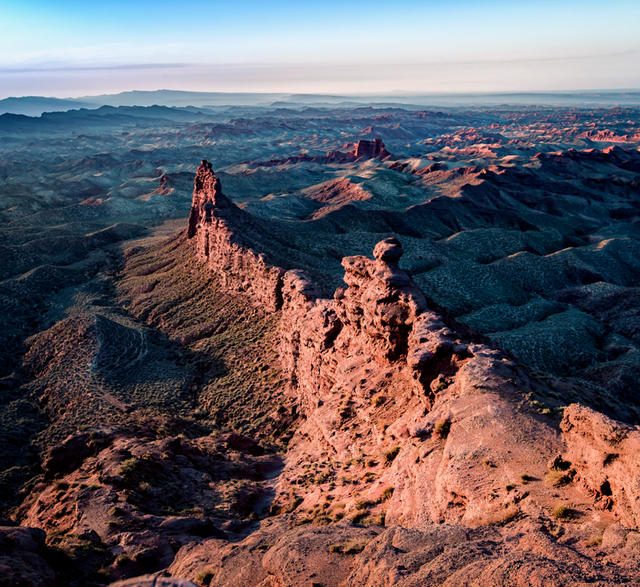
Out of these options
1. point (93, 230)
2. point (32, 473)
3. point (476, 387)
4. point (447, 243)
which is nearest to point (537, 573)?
point (476, 387)

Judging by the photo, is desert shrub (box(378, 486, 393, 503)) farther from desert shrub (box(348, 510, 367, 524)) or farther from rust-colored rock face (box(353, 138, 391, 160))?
rust-colored rock face (box(353, 138, 391, 160))

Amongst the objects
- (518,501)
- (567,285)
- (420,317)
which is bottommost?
(567,285)

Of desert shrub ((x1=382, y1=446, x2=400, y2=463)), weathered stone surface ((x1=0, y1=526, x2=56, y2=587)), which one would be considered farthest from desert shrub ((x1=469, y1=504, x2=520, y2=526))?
weathered stone surface ((x1=0, y1=526, x2=56, y2=587))

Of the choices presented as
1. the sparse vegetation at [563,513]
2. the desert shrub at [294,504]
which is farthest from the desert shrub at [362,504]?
the sparse vegetation at [563,513]

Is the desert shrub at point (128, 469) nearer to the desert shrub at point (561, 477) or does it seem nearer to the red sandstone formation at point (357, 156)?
the desert shrub at point (561, 477)

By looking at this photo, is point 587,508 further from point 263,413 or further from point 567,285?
point 567,285

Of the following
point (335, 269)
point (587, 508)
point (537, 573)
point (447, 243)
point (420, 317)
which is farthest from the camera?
point (447, 243)
